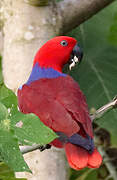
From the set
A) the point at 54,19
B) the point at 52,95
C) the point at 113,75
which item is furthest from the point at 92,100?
the point at 52,95

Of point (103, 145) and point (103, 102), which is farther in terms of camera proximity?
point (103, 145)

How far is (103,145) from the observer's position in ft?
8.38

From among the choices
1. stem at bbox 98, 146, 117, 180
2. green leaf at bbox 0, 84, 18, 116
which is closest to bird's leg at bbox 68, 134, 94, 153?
green leaf at bbox 0, 84, 18, 116

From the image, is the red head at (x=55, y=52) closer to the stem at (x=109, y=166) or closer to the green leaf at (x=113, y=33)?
the green leaf at (x=113, y=33)

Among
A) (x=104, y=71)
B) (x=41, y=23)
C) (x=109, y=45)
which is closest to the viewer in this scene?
(x=41, y=23)

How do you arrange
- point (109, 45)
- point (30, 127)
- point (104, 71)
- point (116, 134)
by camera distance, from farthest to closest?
→ point (109, 45), point (104, 71), point (116, 134), point (30, 127)

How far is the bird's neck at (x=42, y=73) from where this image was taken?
5.30ft

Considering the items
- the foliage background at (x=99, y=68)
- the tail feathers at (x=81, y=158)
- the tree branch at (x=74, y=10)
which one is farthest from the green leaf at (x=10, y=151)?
the foliage background at (x=99, y=68)

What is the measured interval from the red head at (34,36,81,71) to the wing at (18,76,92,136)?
161 millimetres

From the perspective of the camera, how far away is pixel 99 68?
2502 mm

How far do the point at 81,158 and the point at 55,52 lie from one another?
61 cm

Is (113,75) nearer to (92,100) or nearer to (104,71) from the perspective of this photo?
(104,71)

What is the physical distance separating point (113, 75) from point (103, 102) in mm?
204

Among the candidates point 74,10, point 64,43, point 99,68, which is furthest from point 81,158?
point 99,68
